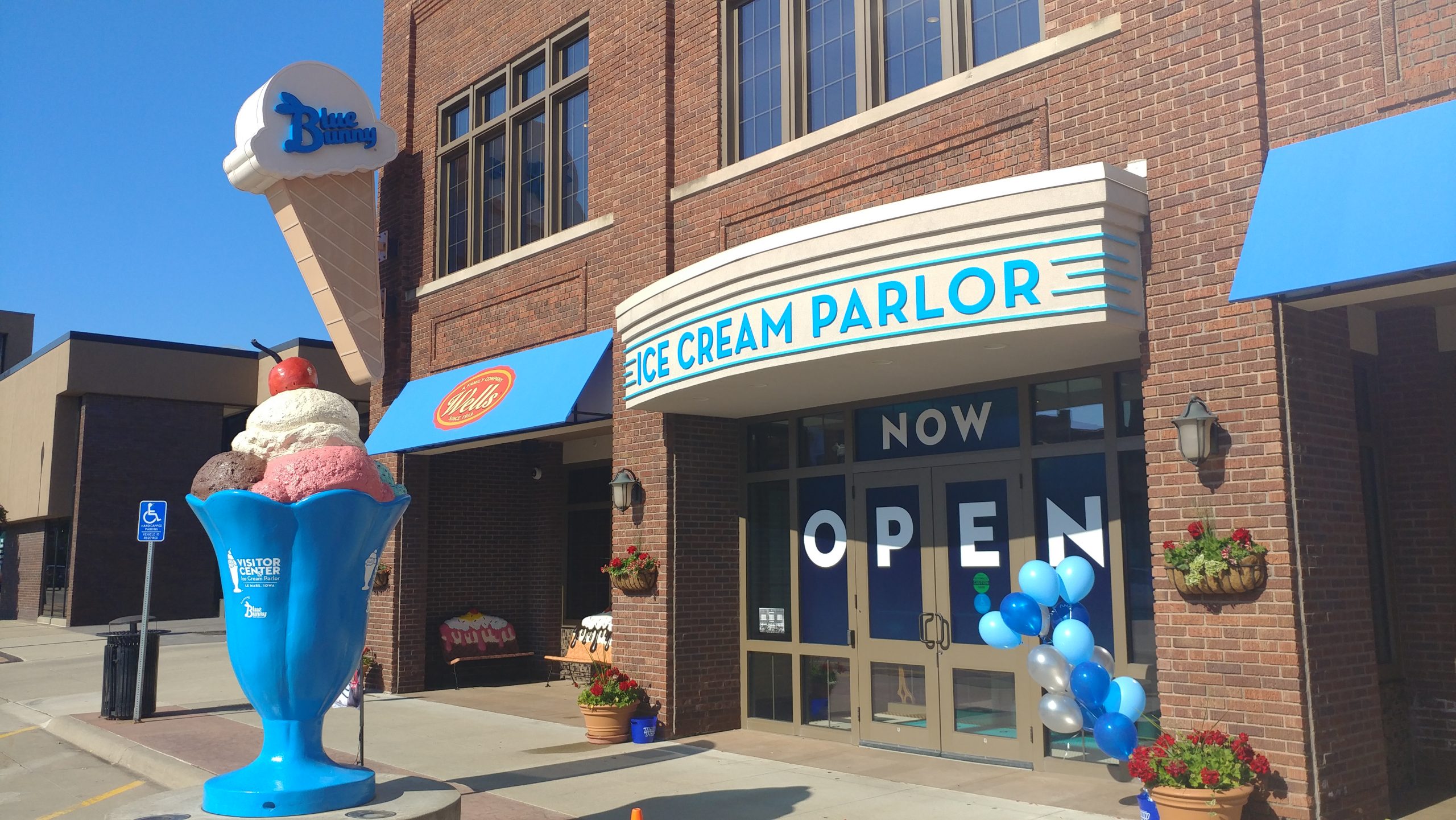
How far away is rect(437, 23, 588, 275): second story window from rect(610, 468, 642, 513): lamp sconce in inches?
144

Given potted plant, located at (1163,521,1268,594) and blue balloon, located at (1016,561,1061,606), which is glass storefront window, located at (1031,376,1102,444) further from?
blue balloon, located at (1016,561,1061,606)

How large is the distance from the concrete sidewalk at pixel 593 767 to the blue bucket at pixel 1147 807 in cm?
42

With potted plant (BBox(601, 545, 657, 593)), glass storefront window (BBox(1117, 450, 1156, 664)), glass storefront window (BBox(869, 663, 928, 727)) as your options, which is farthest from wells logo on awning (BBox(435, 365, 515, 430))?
glass storefront window (BBox(1117, 450, 1156, 664))

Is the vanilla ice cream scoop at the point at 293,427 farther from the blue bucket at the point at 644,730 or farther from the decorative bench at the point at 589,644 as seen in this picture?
the decorative bench at the point at 589,644

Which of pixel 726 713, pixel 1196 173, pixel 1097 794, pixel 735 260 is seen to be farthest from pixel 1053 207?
pixel 726 713

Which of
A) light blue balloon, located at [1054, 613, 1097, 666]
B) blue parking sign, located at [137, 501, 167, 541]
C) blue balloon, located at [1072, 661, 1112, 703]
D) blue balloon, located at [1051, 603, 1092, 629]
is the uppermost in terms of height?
blue parking sign, located at [137, 501, 167, 541]

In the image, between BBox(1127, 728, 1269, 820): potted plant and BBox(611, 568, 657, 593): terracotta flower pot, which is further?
BBox(611, 568, 657, 593): terracotta flower pot

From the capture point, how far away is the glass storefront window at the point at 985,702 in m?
9.27

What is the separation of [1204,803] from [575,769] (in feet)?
17.5

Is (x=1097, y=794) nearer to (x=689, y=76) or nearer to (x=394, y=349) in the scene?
(x=689, y=76)

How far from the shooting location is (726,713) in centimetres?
1165

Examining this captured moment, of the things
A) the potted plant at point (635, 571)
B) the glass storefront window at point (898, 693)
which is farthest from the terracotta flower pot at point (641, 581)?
the glass storefront window at point (898, 693)

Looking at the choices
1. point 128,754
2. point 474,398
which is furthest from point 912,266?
point 128,754

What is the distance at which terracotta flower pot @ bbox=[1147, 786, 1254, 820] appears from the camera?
660 centimetres
